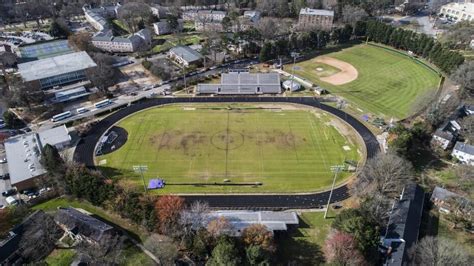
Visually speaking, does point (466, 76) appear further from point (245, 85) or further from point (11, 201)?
point (11, 201)

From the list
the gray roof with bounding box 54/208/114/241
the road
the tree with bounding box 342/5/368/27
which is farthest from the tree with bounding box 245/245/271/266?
the tree with bounding box 342/5/368/27

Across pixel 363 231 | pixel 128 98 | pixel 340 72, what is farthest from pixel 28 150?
pixel 340 72

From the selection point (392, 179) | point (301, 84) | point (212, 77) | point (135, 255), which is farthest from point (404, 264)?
point (212, 77)

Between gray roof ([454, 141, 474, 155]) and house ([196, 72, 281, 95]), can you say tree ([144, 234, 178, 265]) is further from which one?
gray roof ([454, 141, 474, 155])

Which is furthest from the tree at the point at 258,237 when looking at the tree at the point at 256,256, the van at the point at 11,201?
the van at the point at 11,201

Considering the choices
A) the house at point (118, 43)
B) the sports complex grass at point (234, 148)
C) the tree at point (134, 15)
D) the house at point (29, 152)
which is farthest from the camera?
the tree at point (134, 15)

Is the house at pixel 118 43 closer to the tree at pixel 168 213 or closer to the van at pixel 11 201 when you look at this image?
the van at pixel 11 201

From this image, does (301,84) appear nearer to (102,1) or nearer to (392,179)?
(392,179)
